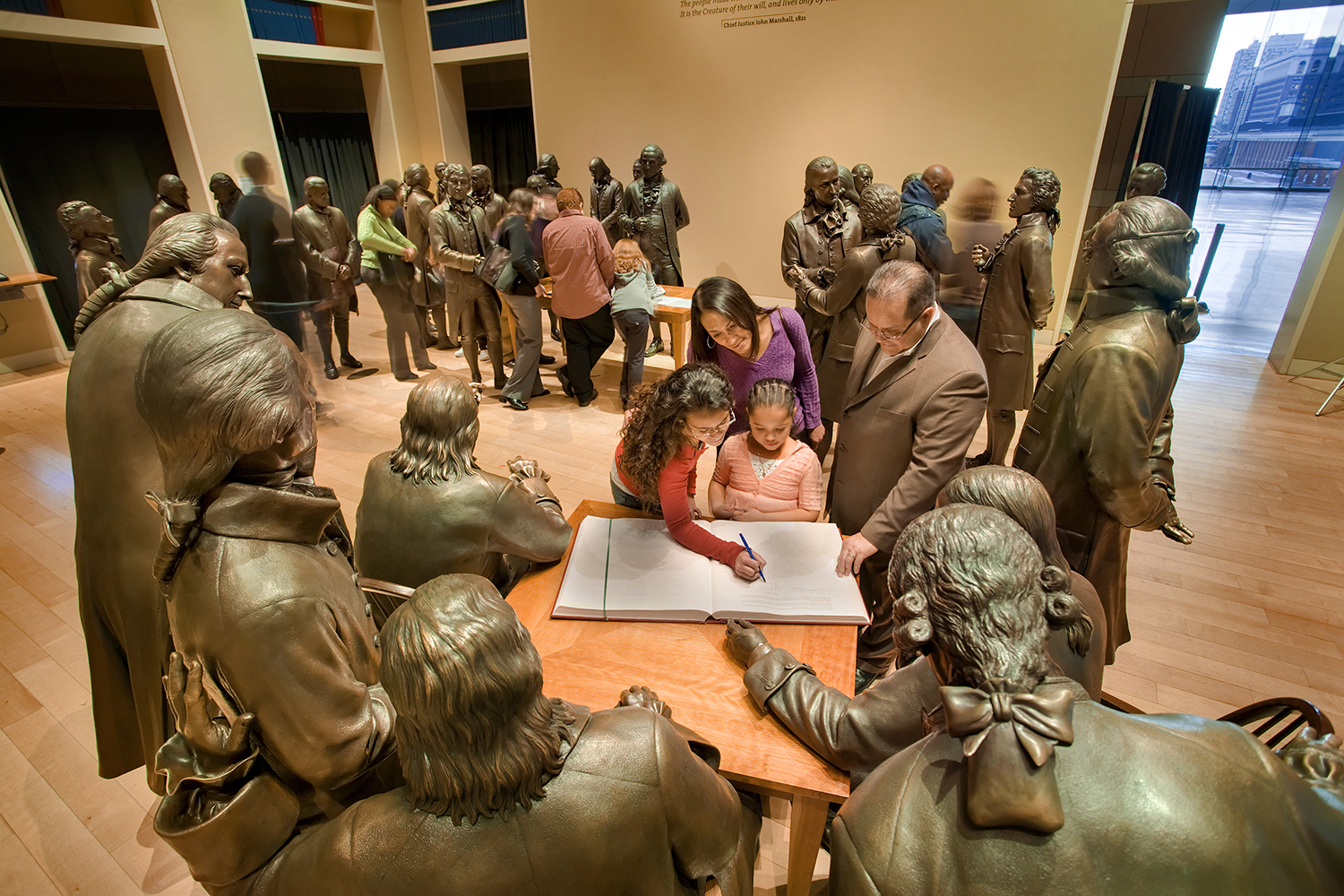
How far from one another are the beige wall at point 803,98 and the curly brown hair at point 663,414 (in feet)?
16.8

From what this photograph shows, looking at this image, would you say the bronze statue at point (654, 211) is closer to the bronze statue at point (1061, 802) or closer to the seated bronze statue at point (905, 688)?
the seated bronze statue at point (905, 688)

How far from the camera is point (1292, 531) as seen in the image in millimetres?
3500

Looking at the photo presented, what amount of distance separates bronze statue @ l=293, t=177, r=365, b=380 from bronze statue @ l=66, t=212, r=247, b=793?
3.16 metres

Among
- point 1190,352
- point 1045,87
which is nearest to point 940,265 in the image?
point 1045,87

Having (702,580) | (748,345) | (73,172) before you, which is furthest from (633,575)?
(73,172)

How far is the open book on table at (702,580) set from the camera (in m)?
1.77

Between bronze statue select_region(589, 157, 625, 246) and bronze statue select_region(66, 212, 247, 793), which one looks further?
bronze statue select_region(589, 157, 625, 246)

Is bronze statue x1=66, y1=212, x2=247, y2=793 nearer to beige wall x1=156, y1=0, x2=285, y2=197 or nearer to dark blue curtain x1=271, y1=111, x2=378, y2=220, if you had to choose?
beige wall x1=156, y1=0, x2=285, y2=197

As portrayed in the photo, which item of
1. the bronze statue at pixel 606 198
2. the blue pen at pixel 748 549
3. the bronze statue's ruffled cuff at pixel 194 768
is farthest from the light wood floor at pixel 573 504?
the bronze statue at pixel 606 198

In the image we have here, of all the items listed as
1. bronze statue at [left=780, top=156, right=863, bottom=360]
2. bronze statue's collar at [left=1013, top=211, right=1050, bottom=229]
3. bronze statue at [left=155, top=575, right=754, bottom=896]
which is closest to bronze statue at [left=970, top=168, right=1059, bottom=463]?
bronze statue's collar at [left=1013, top=211, right=1050, bottom=229]

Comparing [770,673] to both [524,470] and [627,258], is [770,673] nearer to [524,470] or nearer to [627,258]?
[524,470]

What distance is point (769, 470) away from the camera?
7.84 ft

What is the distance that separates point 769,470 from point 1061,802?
1703mm

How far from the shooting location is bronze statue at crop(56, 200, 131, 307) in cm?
431
